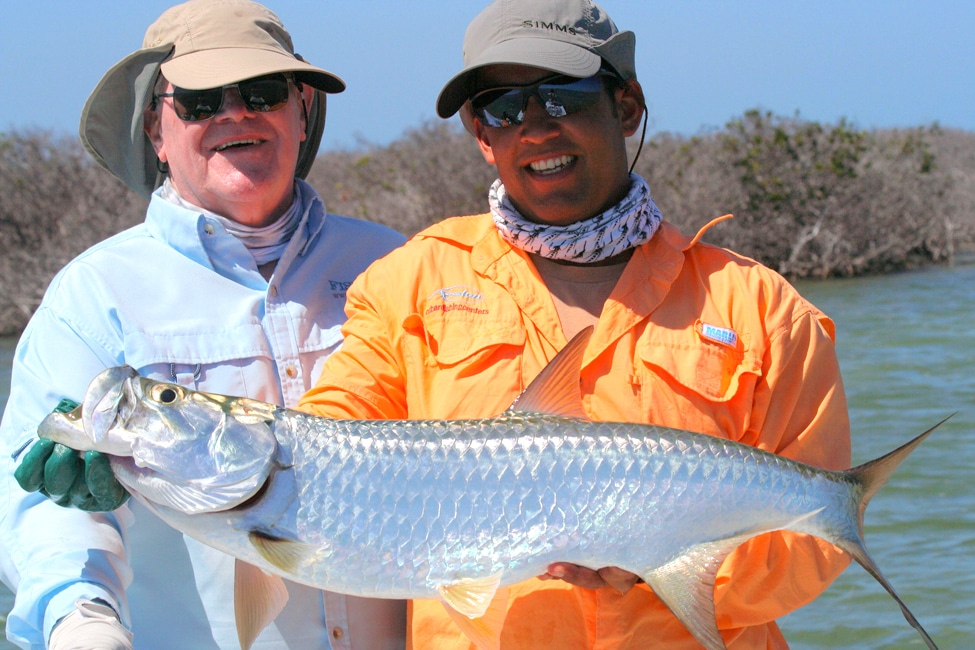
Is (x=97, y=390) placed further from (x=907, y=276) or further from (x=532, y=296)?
(x=907, y=276)

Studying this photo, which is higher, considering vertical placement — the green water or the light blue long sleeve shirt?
the light blue long sleeve shirt

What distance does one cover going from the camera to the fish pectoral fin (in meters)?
2.76

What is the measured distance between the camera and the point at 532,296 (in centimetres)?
324

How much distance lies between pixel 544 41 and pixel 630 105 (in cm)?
45

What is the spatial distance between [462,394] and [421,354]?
18 cm

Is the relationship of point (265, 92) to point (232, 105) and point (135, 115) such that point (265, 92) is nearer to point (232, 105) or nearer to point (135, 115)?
point (232, 105)

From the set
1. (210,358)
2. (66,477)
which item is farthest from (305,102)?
(66,477)

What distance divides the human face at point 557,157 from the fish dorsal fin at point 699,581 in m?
1.10

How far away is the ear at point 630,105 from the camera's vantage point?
3.46 meters

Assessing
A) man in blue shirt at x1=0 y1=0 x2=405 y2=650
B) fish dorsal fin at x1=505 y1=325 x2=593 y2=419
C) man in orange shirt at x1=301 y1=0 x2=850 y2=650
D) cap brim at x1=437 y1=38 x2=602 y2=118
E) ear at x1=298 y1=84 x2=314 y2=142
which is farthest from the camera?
ear at x1=298 y1=84 x2=314 y2=142

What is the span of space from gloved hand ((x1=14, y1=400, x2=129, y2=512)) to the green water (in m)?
6.06

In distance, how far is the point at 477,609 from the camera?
2744 mm

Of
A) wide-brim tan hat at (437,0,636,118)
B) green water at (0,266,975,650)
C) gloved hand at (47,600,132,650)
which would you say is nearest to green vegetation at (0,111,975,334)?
green water at (0,266,975,650)

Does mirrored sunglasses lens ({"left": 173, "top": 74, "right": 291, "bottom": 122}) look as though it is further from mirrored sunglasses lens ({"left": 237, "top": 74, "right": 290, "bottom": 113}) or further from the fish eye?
the fish eye
